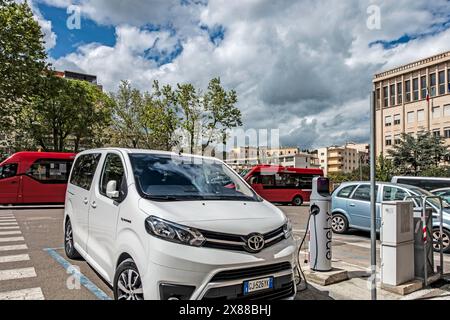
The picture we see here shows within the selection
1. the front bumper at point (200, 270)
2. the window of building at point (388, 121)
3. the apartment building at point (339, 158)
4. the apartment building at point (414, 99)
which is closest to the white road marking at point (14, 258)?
the front bumper at point (200, 270)

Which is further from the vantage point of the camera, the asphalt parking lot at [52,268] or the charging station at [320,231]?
the charging station at [320,231]

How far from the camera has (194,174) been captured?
4469mm

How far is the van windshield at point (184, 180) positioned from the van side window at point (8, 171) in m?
16.5

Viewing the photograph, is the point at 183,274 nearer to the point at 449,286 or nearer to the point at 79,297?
Result: the point at 79,297

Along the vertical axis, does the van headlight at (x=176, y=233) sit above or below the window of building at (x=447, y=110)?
below

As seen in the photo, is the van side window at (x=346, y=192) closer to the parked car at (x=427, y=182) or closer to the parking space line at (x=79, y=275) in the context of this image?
→ the parked car at (x=427, y=182)

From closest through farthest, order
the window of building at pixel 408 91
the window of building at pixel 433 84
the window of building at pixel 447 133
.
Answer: the window of building at pixel 447 133
the window of building at pixel 433 84
the window of building at pixel 408 91

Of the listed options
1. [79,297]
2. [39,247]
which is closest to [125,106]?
[39,247]

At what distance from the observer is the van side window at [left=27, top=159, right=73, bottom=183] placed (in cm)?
1847

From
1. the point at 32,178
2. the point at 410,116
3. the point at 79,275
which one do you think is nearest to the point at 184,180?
the point at 79,275

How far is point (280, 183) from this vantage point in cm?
2514

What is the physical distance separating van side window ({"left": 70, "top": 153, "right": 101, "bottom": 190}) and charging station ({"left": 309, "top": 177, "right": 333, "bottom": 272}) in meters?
3.30

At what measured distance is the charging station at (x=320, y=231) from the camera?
525cm
